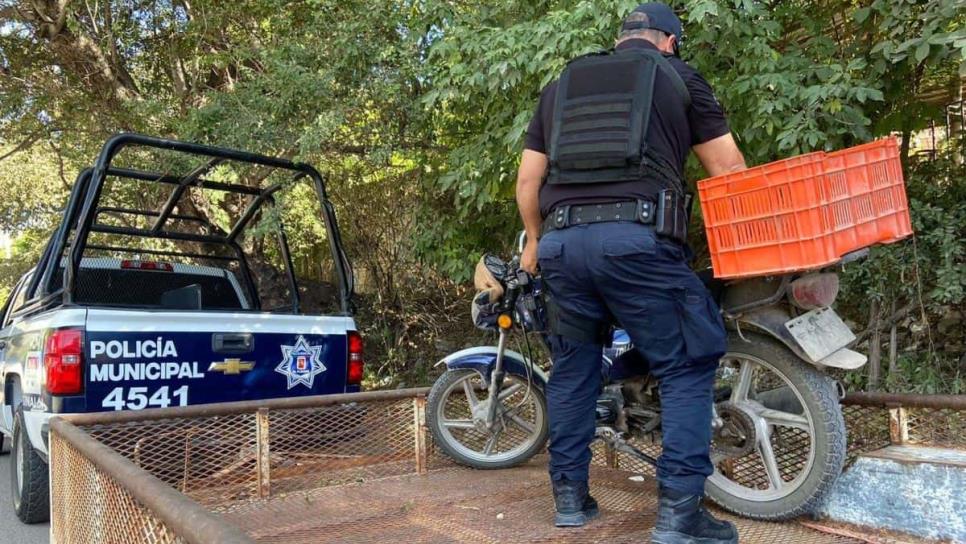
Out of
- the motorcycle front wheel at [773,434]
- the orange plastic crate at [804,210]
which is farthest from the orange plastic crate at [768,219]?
the motorcycle front wheel at [773,434]

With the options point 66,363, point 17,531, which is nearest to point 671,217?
point 66,363

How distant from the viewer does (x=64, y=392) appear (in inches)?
139

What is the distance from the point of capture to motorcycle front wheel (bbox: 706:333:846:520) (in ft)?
8.27

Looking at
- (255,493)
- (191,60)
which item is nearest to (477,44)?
(255,493)

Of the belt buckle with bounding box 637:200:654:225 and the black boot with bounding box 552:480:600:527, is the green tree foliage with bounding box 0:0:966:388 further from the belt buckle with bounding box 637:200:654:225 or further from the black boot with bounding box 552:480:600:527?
the black boot with bounding box 552:480:600:527

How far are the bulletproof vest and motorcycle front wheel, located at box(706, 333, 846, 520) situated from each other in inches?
31.1

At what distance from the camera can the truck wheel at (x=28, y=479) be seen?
13.4 ft

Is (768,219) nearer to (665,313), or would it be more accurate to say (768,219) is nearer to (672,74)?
(665,313)

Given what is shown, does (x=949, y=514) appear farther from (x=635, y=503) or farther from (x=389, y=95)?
(x=389, y=95)

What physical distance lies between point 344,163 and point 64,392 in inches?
193

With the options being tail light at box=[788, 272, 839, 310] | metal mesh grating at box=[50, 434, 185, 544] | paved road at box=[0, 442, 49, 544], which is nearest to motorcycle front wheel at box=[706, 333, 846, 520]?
tail light at box=[788, 272, 839, 310]

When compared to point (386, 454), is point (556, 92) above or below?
above

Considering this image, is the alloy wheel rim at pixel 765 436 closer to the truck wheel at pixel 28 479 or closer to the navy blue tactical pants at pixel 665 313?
the navy blue tactical pants at pixel 665 313

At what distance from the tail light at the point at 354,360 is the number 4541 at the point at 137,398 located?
38.6 inches
